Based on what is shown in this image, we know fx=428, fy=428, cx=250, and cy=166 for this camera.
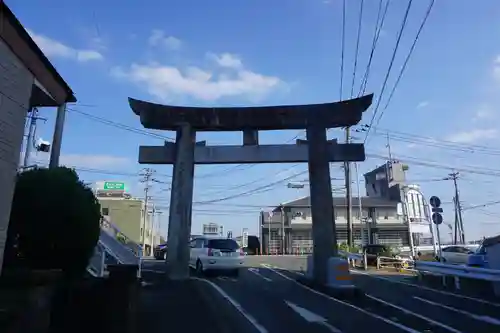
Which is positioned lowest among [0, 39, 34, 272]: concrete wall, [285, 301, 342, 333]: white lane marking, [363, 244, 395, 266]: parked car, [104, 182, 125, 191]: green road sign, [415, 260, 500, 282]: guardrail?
[285, 301, 342, 333]: white lane marking

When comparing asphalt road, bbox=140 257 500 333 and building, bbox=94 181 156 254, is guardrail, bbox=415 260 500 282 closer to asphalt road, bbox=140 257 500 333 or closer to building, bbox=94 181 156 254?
asphalt road, bbox=140 257 500 333

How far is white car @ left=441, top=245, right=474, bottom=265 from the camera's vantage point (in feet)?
82.6

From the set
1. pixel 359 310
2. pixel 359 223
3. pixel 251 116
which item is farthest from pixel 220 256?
pixel 359 223

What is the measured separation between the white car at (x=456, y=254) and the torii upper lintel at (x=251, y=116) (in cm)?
1207

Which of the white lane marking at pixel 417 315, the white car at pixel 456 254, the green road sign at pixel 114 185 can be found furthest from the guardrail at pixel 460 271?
the green road sign at pixel 114 185

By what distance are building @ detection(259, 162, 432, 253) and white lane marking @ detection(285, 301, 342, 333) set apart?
142ft

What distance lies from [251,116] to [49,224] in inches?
427

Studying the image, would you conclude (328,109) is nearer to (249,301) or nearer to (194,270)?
(249,301)

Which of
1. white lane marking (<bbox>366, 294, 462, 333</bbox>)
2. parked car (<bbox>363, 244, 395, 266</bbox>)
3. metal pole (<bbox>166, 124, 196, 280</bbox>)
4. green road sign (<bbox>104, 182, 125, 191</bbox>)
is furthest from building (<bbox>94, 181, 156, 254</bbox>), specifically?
white lane marking (<bbox>366, 294, 462, 333</bbox>)

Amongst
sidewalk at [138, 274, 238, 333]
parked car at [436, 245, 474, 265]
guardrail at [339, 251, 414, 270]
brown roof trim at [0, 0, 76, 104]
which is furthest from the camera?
parked car at [436, 245, 474, 265]

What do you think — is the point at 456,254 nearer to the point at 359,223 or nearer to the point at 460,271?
the point at 460,271

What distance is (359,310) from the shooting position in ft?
32.9

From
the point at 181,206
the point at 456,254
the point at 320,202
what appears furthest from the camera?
the point at 456,254

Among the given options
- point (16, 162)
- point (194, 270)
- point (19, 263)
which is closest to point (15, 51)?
point (16, 162)
